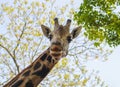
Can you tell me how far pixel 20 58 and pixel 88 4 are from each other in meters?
7.10

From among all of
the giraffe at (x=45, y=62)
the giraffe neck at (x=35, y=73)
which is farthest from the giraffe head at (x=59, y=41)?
the giraffe neck at (x=35, y=73)

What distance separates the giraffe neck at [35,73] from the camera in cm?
631

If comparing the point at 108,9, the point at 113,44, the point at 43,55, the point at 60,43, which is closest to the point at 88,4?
the point at 108,9

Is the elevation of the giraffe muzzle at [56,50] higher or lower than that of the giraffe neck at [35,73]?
higher

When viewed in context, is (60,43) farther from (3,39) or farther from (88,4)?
(3,39)

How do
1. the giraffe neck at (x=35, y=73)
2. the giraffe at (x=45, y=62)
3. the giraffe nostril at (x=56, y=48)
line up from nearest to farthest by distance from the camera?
the giraffe nostril at (x=56, y=48)
the giraffe at (x=45, y=62)
the giraffe neck at (x=35, y=73)

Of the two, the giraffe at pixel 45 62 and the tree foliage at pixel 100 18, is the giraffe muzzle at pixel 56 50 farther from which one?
the tree foliage at pixel 100 18

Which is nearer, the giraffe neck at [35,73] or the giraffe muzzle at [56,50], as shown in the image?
the giraffe muzzle at [56,50]

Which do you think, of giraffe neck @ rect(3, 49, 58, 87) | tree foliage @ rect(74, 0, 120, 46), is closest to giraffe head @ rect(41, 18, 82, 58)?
giraffe neck @ rect(3, 49, 58, 87)

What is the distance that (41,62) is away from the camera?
21.7ft

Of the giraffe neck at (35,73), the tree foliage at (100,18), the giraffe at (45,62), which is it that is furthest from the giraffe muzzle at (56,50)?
the tree foliage at (100,18)

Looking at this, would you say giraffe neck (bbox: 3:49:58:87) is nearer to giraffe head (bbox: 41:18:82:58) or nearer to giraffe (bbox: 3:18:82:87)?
giraffe (bbox: 3:18:82:87)

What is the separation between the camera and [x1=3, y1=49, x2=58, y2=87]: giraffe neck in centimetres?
631

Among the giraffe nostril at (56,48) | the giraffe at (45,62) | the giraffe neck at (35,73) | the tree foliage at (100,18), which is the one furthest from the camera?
the tree foliage at (100,18)
